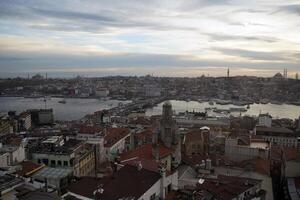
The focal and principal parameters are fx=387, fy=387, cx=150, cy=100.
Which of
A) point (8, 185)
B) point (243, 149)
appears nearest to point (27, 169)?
point (8, 185)

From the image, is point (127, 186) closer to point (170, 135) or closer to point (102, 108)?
point (170, 135)

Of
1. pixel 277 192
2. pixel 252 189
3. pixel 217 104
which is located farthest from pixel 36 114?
pixel 217 104

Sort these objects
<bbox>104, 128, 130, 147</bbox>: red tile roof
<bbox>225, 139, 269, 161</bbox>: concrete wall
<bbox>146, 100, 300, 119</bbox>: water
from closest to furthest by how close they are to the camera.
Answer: <bbox>225, 139, 269, 161</bbox>: concrete wall, <bbox>104, 128, 130, 147</bbox>: red tile roof, <bbox>146, 100, 300, 119</bbox>: water

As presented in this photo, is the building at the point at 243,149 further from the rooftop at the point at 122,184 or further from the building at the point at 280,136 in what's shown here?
the rooftop at the point at 122,184

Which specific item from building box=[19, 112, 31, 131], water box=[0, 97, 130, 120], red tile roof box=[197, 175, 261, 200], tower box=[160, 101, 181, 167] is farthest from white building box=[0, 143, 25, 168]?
water box=[0, 97, 130, 120]

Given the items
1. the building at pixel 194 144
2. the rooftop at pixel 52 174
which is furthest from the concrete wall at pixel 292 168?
the rooftop at pixel 52 174

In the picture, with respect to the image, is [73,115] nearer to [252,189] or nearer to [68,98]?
[68,98]

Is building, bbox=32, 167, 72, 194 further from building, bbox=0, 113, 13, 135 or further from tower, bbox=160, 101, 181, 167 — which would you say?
building, bbox=0, 113, 13, 135

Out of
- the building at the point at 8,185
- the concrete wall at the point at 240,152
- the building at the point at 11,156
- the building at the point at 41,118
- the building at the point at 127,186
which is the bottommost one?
the building at the point at 41,118
